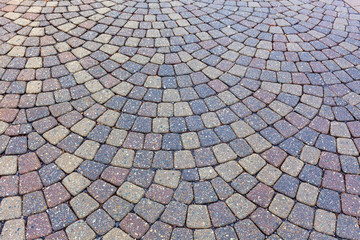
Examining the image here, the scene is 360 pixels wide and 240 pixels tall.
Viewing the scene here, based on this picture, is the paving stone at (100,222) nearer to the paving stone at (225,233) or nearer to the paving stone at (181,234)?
the paving stone at (181,234)

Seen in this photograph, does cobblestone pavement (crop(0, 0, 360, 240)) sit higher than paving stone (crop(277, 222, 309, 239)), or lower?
higher

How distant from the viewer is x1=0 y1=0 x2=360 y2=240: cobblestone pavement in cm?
245

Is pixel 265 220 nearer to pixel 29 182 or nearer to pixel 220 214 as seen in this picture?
pixel 220 214

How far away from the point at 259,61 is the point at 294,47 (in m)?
0.74

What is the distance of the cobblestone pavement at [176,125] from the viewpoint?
2.45 metres

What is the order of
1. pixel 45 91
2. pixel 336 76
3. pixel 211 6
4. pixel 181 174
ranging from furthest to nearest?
pixel 211 6 < pixel 336 76 < pixel 45 91 < pixel 181 174

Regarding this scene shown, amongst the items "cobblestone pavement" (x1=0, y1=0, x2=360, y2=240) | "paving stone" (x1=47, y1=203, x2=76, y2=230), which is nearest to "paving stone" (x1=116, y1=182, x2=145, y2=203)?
"cobblestone pavement" (x1=0, y1=0, x2=360, y2=240)

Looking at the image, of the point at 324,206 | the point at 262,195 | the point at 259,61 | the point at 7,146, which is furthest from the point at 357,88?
the point at 7,146

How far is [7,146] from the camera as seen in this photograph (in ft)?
9.56

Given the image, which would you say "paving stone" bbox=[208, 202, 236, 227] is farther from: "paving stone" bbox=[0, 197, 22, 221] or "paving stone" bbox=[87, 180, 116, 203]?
"paving stone" bbox=[0, 197, 22, 221]

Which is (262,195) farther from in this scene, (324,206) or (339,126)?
(339,126)

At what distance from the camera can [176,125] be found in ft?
10.4

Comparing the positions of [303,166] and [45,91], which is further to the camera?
[45,91]

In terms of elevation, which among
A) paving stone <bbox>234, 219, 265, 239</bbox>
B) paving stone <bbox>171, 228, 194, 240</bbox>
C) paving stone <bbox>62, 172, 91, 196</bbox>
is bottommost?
paving stone <bbox>171, 228, 194, 240</bbox>
